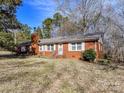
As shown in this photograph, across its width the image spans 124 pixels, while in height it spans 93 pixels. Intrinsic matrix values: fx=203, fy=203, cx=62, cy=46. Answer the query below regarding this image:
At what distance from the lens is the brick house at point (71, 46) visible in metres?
28.8

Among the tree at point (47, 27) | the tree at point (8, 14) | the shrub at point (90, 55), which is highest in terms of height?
the tree at point (47, 27)

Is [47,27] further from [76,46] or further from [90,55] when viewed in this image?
[90,55]

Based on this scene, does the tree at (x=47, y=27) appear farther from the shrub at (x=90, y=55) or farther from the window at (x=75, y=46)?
the shrub at (x=90, y=55)

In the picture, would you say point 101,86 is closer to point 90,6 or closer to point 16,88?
point 16,88

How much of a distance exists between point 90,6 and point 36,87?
123 ft

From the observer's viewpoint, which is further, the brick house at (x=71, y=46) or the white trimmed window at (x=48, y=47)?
the white trimmed window at (x=48, y=47)

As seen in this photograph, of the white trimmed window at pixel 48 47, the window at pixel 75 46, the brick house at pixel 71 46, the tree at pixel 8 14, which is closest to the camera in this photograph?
the tree at pixel 8 14

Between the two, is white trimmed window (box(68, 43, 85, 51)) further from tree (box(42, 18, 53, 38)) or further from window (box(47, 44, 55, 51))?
tree (box(42, 18, 53, 38))

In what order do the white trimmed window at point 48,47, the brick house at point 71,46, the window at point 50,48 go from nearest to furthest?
the brick house at point 71,46 < the white trimmed window at point 48,47 < the window at point 50,48

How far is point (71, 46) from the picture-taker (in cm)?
3078

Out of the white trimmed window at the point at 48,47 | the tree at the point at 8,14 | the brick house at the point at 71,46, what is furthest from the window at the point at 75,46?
the tree at the point at 8,14

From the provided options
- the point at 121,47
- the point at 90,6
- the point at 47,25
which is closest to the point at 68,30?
the point at 90,6

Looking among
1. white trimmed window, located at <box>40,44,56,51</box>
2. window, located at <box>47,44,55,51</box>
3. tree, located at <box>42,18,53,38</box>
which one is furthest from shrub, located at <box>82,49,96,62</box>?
tree, located at <box>42,18,53,38</box>

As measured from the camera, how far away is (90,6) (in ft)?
149
